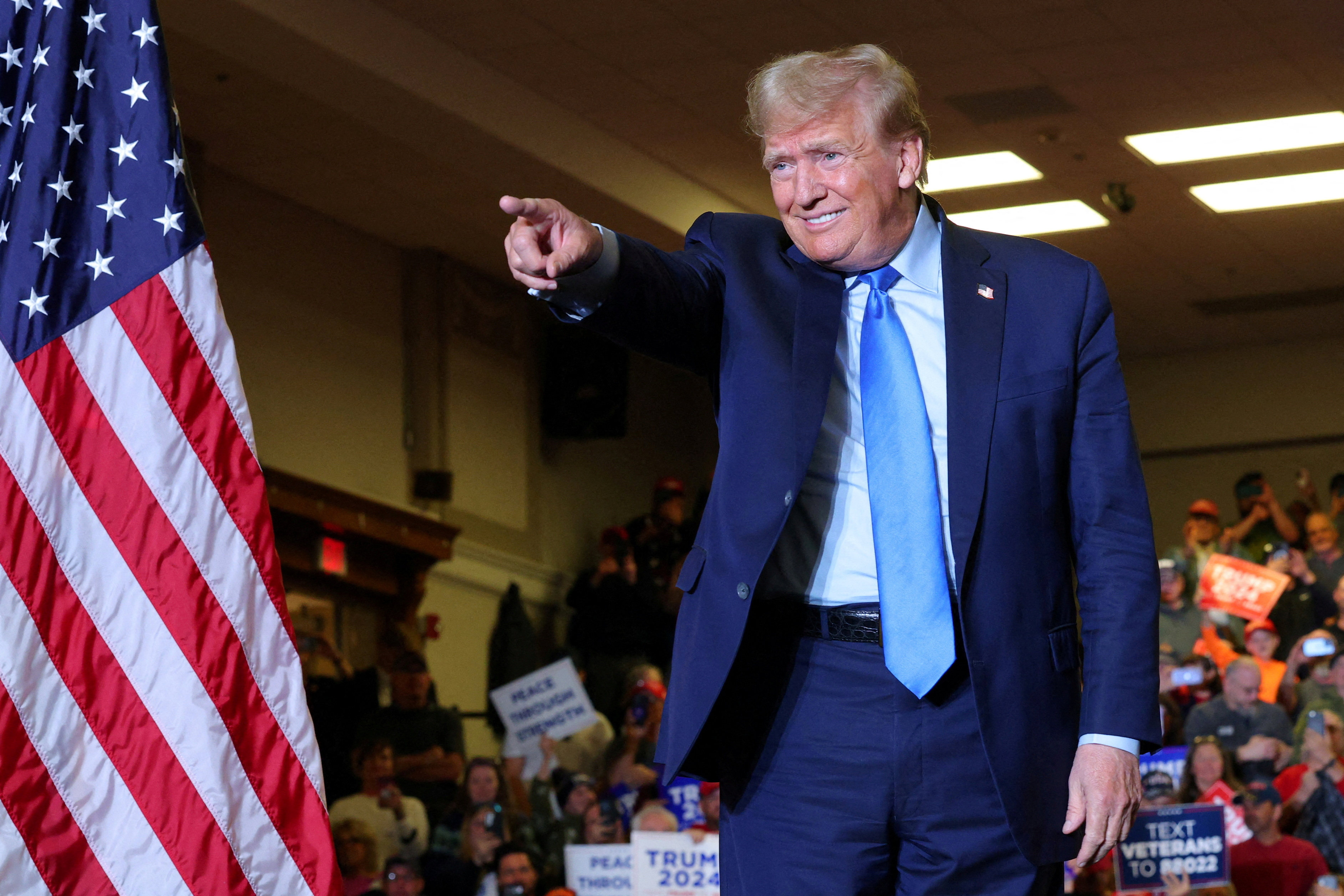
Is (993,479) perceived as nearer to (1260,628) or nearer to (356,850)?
(356,850)

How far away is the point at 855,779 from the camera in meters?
1.86

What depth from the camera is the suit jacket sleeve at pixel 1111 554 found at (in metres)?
1.92

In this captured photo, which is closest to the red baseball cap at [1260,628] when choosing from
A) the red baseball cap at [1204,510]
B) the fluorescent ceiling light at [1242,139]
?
the red baseball cap at [1204,510]

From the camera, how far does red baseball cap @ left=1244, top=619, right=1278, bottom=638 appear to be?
8.71 metres

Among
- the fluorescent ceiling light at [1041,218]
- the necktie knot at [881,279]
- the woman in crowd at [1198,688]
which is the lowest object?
the woman in crowd at [1198,688]

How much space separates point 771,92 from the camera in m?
1.96

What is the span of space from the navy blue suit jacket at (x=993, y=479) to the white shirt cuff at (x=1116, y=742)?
11mm

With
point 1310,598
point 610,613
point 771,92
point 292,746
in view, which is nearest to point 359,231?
point 610,613

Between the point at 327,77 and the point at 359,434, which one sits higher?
the point at 327,77

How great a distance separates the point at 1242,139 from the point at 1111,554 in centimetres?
767

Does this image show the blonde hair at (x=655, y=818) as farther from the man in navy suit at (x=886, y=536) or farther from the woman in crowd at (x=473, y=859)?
the man in navy suit at (x=886, y=536)

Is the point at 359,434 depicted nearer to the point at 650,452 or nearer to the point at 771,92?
the point at 650,452

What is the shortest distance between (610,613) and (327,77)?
4.50 m

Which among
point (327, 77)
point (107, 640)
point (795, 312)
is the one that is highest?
point (327, 77)
